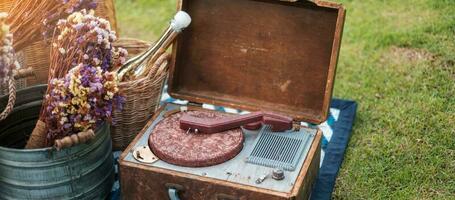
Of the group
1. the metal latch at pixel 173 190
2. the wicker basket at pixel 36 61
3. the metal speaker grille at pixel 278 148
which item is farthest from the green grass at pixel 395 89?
the wicker basket at pixel 36 61

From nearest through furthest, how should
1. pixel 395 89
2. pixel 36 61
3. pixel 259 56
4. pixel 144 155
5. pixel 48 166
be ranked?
pixel 48 166, pixel 144 155, pixel 259 56, pixel 36 61, pixel 395 89

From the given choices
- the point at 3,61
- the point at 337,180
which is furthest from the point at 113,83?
the point at 337,180

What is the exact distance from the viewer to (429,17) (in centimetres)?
447

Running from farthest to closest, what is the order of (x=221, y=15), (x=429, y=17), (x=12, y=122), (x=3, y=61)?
(x=429, y=17) < (x=221, y=15) < (x=12, y=122) < (x=3, y=61)

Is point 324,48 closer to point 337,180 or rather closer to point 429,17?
point 337,180

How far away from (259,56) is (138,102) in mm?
618

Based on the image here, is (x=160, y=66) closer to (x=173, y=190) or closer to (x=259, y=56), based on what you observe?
(x=259, y=56)

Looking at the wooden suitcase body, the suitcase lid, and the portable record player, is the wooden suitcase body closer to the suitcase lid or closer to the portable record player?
the portable record player

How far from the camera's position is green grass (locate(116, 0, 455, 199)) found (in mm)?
3115

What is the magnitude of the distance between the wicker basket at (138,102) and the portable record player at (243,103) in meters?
0.08

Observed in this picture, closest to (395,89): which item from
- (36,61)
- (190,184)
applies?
(190,184)

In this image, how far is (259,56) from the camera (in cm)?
308

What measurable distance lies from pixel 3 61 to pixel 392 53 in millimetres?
2598

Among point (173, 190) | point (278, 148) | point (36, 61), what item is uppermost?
point (36, 61)
